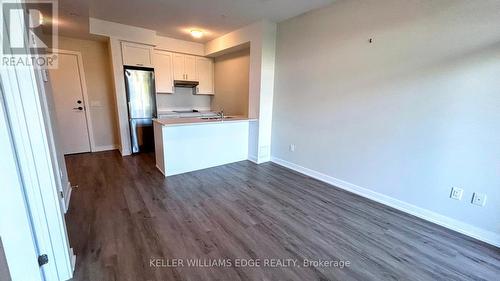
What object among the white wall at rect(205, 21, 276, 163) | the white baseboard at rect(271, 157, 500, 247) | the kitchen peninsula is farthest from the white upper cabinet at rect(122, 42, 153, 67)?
the white baseboard at rect(271, 157, 500, 247)

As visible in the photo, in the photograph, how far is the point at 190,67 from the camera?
17.5 feet

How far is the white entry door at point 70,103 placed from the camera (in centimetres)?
411

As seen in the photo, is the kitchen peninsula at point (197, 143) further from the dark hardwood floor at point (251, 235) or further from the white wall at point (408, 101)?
the white wall at point (408, 101)

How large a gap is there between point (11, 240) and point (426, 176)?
11.5ft

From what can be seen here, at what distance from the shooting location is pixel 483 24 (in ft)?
Result: 5.89

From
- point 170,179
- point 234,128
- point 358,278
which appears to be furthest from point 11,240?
point 234,128

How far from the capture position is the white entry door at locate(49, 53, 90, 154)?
13.5ft

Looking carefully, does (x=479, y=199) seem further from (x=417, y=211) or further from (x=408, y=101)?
(x=408, y=101)

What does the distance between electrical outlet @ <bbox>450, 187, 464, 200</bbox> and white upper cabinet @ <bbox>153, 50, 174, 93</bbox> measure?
533cm

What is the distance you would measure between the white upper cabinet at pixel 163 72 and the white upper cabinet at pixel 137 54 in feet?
1.34

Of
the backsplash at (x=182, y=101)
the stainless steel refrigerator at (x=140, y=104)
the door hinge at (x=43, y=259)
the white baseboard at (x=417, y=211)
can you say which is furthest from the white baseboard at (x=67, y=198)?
the white baseboard at (x=417, y=211)

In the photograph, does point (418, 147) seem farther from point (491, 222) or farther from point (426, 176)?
point (491, 222)

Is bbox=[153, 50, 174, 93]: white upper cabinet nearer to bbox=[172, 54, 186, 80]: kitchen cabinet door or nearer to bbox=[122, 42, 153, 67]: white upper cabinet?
bbox=[172, 54, 186, 80]: kitchen cabinet door

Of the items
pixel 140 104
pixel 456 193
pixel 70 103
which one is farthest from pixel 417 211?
pixel 70 103
